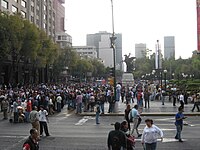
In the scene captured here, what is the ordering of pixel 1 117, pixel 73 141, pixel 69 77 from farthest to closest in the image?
1. pixel 69 77
2. pixel 1 117
3. pixel 73 141

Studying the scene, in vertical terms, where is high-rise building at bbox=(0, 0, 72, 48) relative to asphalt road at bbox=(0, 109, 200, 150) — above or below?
above

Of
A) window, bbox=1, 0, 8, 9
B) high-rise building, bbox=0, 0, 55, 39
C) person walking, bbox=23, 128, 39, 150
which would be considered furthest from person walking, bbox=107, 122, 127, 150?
window, bbox=1, 0, 8, 9

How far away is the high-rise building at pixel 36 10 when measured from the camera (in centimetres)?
6525

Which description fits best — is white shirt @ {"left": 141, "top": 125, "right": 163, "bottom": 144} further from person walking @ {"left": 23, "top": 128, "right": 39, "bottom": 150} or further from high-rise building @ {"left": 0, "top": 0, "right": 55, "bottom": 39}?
high-rise building @ {"left": 0, "top": 0, "right": 55, "bottom": 39}

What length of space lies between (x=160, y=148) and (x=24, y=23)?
4344 centimetres

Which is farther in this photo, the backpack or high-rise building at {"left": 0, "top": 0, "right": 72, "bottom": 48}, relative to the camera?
high-rise building at {"left": 0, "top": 0, "right": 72, "bottom": 48}

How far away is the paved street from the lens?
13.7 metres

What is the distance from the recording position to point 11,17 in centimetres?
4941

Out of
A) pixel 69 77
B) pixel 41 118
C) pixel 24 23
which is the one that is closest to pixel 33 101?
pixel 41 118

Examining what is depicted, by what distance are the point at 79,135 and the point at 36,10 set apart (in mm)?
69776

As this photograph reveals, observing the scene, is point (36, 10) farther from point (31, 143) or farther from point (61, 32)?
point (31, 143)

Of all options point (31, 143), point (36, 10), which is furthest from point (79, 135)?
point (36, 10)

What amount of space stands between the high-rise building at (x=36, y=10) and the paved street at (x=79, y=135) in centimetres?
4483

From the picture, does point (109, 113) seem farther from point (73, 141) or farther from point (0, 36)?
point (0, 36)
